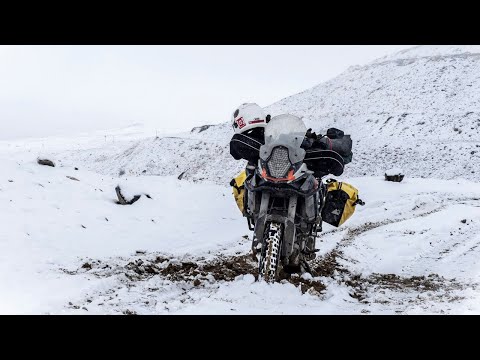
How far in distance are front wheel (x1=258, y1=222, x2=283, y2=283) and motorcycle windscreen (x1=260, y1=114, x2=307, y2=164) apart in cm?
80

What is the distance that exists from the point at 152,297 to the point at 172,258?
2.30 m

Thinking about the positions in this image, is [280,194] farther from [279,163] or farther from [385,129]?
[385,129]

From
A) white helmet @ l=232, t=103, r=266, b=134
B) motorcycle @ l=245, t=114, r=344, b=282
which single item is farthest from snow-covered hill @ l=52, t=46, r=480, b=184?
motorcycle @ l=245, t=114, r=344, b=282

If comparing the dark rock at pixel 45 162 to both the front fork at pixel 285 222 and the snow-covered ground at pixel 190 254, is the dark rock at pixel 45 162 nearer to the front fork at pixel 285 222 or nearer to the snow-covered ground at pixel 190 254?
the snow-covered ground at pixel 190 254

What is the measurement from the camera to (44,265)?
5520mm

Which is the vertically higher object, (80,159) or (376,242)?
(80,159)

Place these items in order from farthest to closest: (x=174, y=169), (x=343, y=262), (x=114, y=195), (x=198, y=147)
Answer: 1. (x=198, y=147)
2. (x=174, y=169)
3. (x=114, y=195)
4. (x=343, y=262)

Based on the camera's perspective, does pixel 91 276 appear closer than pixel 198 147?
Yes

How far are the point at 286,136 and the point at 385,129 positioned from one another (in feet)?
92.1

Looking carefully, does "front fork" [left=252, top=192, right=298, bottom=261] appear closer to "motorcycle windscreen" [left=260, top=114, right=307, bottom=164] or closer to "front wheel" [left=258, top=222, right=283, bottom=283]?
"front wheel" [left=258, top=222, right=283, bottom=283]

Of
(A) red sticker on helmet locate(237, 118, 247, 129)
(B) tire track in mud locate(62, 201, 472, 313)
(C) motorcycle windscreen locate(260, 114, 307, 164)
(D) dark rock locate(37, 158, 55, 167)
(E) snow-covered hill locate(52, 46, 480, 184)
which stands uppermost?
(E) snow-covered hill locate(52, 46, 480, 184)

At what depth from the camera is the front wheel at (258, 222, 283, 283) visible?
16.0ft

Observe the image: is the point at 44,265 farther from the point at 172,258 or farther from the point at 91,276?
the point at 172,258
